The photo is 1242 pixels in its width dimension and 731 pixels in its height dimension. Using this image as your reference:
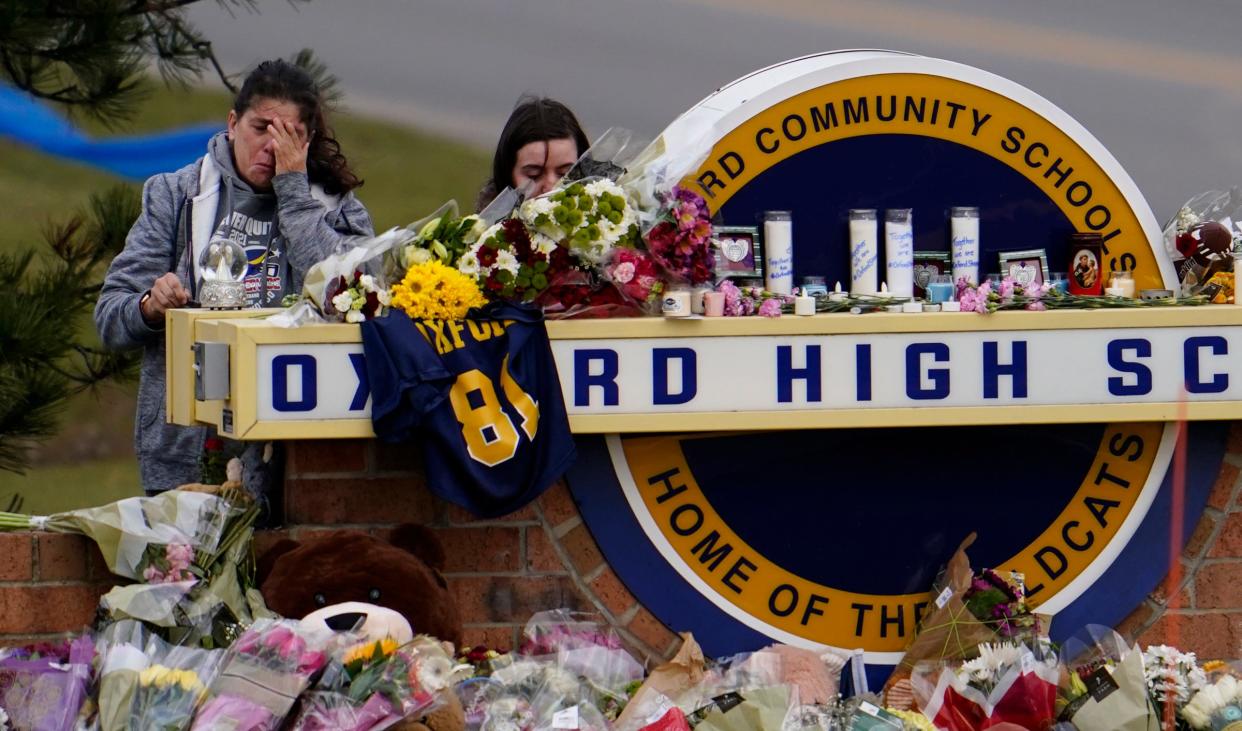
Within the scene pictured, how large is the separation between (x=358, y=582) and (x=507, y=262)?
84 cm

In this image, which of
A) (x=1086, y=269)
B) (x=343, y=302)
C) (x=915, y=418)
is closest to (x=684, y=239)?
(x=915, y=418)

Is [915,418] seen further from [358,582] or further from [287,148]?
[287,148]

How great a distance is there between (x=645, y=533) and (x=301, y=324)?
103cm

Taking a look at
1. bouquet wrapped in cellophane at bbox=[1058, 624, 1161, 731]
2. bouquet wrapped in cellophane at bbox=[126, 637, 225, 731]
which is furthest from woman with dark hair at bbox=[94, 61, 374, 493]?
bouquet wrapped in cellophane at bbox=[1058, 624, 1161, 731]

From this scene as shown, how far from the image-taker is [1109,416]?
472 cm

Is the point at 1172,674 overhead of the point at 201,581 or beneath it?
beneath

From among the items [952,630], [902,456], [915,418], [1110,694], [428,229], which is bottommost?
[1110,694]

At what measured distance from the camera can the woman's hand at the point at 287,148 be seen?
4988mm

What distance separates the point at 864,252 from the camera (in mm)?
4895

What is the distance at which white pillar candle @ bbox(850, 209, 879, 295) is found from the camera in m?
4.89

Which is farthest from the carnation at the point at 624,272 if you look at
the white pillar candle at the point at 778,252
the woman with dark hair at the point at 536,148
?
the woman with dark hair at the point at 536,148

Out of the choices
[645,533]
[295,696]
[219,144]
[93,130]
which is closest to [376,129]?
[93,130]

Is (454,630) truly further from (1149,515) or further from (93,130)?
(93,130)

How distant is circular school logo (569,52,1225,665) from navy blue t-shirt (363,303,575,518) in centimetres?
44
